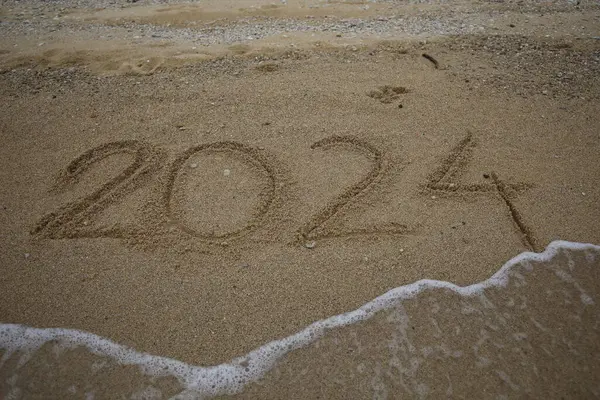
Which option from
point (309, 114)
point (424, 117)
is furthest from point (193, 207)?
point (424, 117)

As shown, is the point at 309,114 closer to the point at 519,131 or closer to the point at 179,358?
the point at 519,131

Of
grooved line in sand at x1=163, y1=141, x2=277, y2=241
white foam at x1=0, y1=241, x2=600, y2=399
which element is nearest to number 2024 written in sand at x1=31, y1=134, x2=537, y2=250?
grooved line in sand at x1=163, y1=141, x2=277, y2=241

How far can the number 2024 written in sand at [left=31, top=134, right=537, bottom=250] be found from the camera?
9.00 ft

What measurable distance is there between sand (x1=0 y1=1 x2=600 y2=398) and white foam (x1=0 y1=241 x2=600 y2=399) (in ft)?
0.17

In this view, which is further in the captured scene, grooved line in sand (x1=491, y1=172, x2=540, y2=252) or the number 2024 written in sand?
the number 2024 written in sand

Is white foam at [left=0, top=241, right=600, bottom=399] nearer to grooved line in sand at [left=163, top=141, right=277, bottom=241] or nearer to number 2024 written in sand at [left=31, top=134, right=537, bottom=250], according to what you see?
number 2024 written in sand at [left=31, top=134, right=537, bottom=250]

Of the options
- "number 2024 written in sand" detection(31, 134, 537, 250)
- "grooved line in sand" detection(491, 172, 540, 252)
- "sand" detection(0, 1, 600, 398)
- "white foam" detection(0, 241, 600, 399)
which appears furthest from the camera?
"number 2024 written in sand" detection(31, 134, 537, 250)

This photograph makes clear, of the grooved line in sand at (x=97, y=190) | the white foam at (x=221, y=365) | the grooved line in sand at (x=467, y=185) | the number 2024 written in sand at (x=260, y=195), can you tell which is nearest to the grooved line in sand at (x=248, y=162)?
the number 2024 written in sand at (x=260, y=195)

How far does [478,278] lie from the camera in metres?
2.48

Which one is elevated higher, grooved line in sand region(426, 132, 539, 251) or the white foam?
grooved line in sand region(426, 132, 539, 251)

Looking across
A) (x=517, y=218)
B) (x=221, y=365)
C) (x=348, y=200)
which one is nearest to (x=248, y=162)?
(x=348, y=200)

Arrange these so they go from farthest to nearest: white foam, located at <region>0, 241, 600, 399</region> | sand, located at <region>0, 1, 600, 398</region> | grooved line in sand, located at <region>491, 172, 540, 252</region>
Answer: grooved line in sand, located at <region>491, 172, 540, 252</region> → sand, located at <region>0, 1, 600, 398</region> → white foam, located at <region>0, 241, 600, 399</region>

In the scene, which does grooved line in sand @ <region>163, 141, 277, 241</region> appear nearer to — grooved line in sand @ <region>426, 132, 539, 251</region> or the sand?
the sand

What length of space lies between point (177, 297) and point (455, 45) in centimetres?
382
